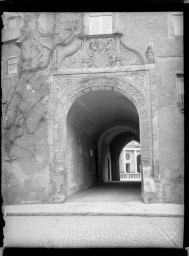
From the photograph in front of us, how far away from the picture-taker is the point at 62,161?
11398mm

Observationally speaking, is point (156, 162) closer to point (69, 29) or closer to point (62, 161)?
point (62, 161)

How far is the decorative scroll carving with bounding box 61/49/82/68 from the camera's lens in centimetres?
1179

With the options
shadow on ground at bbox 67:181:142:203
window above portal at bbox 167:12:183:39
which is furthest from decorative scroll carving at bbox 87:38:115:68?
shadow on ground at bbox 67:181:142:203

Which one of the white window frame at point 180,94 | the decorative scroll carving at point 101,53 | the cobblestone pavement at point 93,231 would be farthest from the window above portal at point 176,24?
the cobblestone pavement at point 93,231

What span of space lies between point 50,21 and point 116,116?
697cm

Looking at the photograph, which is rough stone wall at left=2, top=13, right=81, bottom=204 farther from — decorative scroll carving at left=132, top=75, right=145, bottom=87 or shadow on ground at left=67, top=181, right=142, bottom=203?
decorative scroll carving at left=132, top=75, right=145, bottom=87

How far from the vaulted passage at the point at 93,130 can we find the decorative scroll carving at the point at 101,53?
3.79 feet

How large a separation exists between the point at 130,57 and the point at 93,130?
6.82 m

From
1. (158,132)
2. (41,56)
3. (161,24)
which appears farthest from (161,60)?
(41,56)

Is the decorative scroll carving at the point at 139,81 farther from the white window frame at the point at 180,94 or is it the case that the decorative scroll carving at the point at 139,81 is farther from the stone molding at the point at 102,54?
the white window frame at the point at 180,94

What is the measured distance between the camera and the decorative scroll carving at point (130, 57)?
37.9 feet

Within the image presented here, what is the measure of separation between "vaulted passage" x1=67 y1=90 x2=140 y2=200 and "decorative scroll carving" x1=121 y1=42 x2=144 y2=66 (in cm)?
132

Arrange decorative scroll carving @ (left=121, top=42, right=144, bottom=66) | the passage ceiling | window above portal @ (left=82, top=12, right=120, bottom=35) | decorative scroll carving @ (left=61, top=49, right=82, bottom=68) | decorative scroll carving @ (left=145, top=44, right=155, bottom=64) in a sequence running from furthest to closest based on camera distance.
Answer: the passage ceiling < window above portal @ (left=82, top=12, right=120, bottom=35) < decorative scroll carving @ (left=61, top=49, right=82, bottom=68) < decorative scroll carving @ (left=121, top=42, right=144, bottom=66) < decorative scroll carving @ (left=145, top=44, right=155, bottom=64)

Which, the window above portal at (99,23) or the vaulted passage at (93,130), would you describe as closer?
the window above portal at (99,23)
